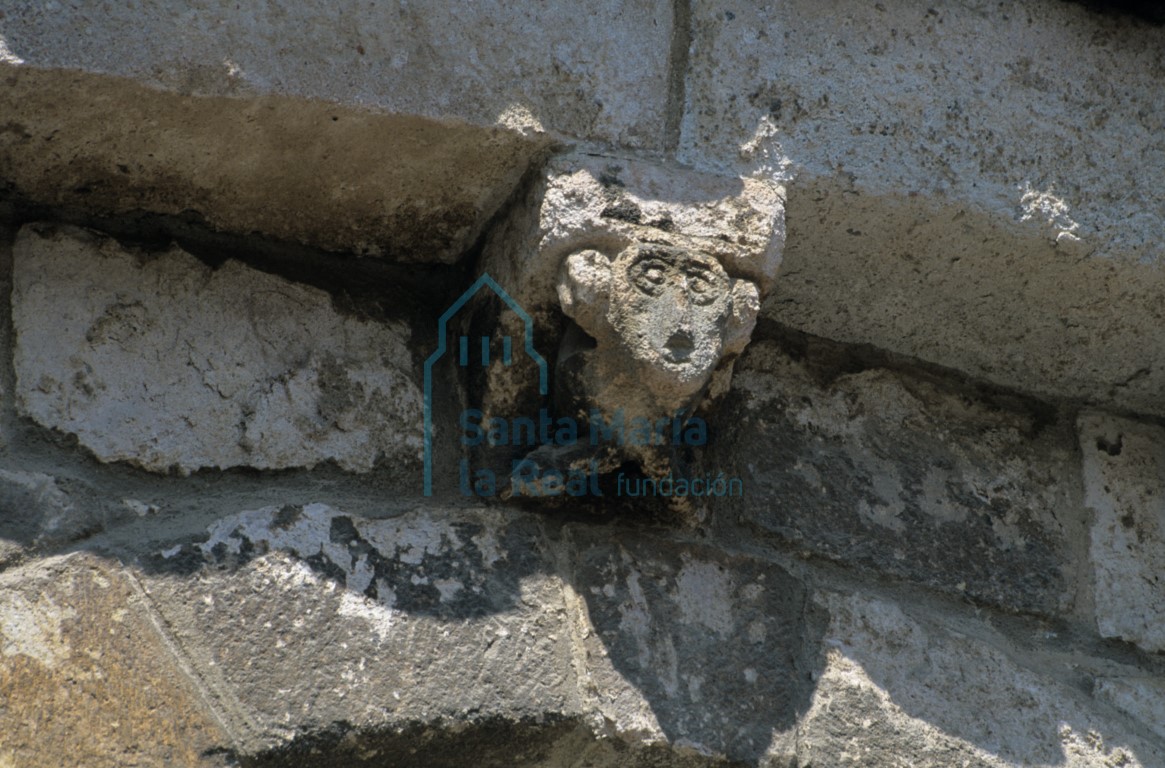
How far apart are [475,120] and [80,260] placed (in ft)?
1.74

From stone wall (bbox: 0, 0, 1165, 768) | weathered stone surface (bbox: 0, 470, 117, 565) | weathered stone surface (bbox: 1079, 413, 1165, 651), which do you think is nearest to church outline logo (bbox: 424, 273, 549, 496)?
stone wall (bbox: 0, 0, 1165, 768)

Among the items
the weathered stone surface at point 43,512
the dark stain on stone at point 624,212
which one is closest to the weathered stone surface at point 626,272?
the dark stain on stone at point 624,212

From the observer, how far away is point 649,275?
1.81 meters

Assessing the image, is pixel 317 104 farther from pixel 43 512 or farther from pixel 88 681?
pixel 88 681

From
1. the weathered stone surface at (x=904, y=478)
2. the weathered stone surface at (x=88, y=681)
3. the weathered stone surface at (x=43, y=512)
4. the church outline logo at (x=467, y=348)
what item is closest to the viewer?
the weathered stone surface at (x=88, y=681)

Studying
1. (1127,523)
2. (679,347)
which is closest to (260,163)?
(679,347)

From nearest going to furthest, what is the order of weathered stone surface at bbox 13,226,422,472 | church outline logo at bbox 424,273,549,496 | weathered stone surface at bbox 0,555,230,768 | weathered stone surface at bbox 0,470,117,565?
weathered stone surface at bbox 0,555,230,768 < weathered stone surface at bbox 0,470,117,565 < weathered stone surface at bbox 13,226,422,472 < church outline logo at bbox 424,273,549,496

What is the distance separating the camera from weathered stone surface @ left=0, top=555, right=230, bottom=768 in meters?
1.62

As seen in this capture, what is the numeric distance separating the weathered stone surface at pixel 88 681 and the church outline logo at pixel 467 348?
1.40 ft

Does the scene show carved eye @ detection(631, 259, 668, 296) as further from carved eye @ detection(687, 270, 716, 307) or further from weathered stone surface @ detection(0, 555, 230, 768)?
weathered stone surface @ detection(0, 555, 230, 768)

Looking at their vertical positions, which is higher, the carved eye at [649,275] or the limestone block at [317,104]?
the limestone block at [317,104]

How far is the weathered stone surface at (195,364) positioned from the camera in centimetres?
185

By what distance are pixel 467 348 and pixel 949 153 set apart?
2.23ft

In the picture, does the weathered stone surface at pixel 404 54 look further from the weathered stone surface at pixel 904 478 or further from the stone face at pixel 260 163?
the weathered stone surface at pixel 904 478
